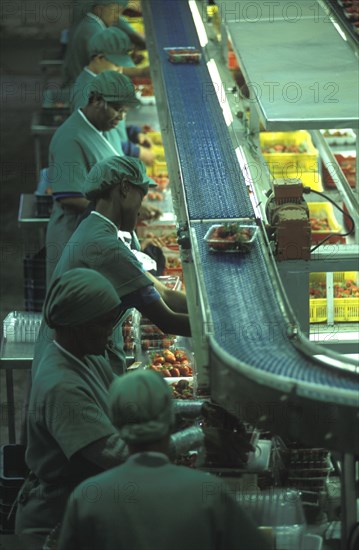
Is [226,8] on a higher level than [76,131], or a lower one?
higher

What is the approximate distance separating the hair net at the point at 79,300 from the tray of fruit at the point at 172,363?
1.71m

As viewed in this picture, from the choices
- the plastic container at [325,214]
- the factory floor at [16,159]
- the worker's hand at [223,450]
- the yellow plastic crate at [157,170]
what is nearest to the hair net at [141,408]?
the worker's hand at [223,450]

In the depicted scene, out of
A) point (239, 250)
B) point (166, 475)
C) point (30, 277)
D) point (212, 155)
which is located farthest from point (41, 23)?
point (166, 475)

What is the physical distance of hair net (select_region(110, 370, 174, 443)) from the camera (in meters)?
3.16

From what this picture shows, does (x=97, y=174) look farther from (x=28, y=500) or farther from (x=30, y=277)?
(x=30, y=277)

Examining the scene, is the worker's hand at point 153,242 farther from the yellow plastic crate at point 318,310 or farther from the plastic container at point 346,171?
the yellow plastic crate at point 318,310

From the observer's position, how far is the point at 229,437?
4.12m

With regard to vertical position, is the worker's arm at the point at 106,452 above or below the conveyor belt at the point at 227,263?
below

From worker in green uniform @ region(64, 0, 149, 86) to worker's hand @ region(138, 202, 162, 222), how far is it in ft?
8.42

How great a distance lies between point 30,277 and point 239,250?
3390 mm

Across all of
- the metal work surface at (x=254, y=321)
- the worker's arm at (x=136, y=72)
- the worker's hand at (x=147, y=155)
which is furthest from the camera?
the worker's arm at (x=136, y=72)

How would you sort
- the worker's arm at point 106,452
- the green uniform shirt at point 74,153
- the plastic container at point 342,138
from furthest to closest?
the plastic container at point 342,138
the green uniform shirt at point 74,153
the worker's arm at point 106,452

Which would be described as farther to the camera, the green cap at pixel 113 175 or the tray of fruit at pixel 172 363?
the tray of fruit at pixel 172 363

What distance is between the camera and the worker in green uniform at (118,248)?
4.81 metres
